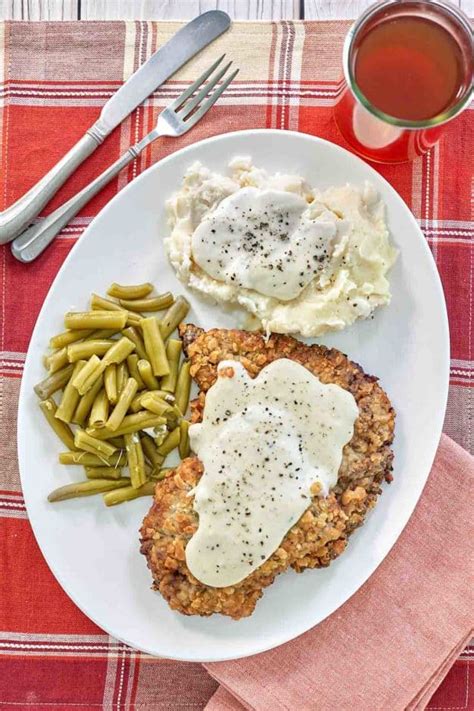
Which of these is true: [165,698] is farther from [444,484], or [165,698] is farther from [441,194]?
[441,194]

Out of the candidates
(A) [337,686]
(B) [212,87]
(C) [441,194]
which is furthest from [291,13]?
(A) [337,686]

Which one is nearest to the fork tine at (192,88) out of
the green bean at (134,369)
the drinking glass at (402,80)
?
the drinking glass at (402,80)

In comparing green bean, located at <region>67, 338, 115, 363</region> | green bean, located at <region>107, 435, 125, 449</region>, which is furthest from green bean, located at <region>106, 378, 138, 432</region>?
green bean, located at <region>67, 338, 115, 363</region>

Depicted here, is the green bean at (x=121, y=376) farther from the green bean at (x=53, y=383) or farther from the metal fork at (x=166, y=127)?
the metal fork at (x=166, y=127)

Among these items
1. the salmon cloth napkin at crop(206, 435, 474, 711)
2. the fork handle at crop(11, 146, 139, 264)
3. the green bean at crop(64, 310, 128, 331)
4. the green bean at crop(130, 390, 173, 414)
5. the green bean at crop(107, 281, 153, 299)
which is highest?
the fork handle at crop(11, 146, 139, 264)

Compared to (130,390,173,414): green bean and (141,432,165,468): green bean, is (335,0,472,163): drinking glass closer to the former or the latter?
(130,390,173,414): green bean

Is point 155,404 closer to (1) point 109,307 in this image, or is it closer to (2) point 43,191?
(1) point 109,307
